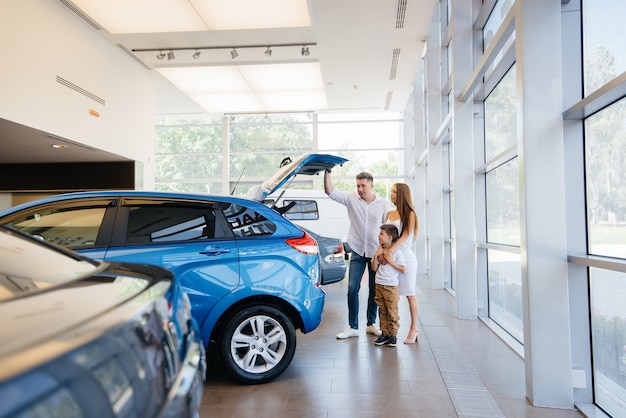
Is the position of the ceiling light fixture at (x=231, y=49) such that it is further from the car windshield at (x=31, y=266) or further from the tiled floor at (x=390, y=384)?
the car windshield at (x=31, y=266)

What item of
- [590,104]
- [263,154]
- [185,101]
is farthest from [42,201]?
[263,154]

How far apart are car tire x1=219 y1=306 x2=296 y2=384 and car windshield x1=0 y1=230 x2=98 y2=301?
1.82 m

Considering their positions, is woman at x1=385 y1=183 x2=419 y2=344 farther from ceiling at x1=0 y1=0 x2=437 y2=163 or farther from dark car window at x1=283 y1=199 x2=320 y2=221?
dark car window at x1=283 y1=199 x2=320 y2=221

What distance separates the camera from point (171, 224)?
124 inches

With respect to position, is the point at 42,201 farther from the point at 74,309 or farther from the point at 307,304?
the point at 74,309

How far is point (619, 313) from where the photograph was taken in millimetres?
2512

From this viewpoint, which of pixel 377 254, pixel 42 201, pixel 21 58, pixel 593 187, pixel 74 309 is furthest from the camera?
pixel 21 58

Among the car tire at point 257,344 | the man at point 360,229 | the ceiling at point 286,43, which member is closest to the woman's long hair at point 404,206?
the man at point 360,229

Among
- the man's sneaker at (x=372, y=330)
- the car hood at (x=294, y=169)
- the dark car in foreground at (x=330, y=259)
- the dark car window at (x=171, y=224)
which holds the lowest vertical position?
the man's sneaker at (x=372, y=330)

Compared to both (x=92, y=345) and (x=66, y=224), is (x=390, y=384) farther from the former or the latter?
(x=92, y=345)

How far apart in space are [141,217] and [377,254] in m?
2.18

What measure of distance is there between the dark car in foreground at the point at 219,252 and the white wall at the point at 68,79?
157 inches

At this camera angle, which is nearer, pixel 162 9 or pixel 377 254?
pixel 377 254

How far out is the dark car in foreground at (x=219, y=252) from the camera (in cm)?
301
